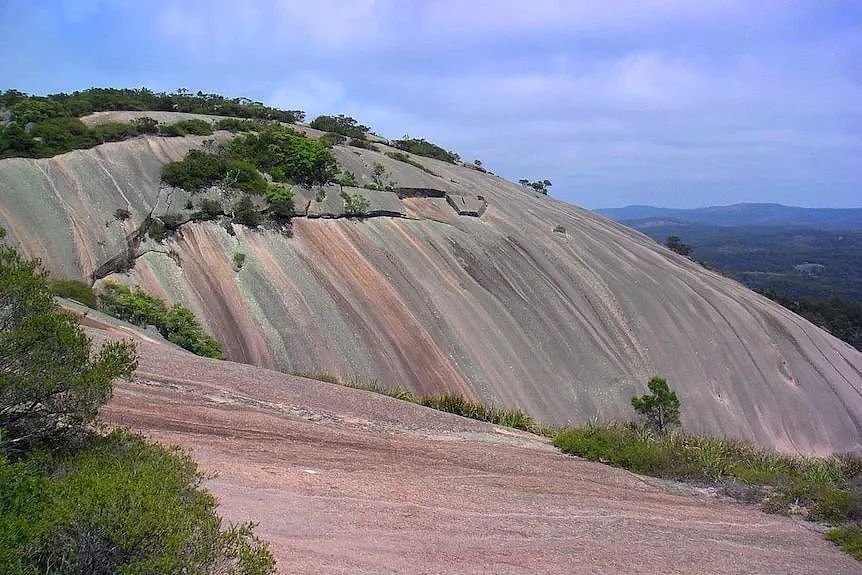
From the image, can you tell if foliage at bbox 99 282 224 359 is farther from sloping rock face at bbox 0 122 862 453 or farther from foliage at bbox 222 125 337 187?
foliage at bbox 222 125 337 187

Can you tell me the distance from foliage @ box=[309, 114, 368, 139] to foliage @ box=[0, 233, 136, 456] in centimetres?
3534

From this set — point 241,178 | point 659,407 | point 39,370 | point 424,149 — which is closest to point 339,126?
point 424,149

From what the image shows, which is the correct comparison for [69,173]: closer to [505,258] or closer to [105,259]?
[105,259]

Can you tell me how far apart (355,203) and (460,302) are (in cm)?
645

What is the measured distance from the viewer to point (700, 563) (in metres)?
8.19

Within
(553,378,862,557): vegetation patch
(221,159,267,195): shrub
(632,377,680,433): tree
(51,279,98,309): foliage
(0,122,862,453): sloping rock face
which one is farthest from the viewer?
(221,159,267,195): shrub

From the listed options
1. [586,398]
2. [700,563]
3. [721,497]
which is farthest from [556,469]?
[586,398]

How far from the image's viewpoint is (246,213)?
24.8m

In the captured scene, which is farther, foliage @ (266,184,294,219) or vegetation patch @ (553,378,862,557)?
foliage @ (266,184,294,219)

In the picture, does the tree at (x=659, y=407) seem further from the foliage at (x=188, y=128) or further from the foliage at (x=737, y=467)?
the foliage at (x=188, y=128)

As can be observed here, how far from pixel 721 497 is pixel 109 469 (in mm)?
9939

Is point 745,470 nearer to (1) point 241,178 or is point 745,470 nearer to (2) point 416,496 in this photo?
(2) point 416,496

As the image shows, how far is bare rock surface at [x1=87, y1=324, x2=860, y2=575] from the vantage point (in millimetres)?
7539

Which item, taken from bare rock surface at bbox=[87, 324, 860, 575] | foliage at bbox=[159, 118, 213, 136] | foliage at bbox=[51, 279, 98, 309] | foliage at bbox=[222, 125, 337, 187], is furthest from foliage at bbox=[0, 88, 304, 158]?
bare rock surface at bbox=[87, 324, 860, 575]
